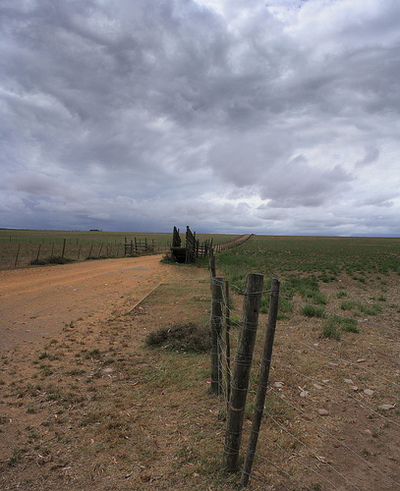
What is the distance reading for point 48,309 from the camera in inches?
355

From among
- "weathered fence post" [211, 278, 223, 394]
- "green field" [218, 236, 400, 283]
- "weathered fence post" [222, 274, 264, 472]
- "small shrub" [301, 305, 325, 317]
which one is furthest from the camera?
"green field" [218, 236, 400, 283]

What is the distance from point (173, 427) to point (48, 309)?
23.0 feet

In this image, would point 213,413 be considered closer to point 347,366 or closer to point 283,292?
point 347,366

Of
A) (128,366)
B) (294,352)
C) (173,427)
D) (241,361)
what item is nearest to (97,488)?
(173,427)

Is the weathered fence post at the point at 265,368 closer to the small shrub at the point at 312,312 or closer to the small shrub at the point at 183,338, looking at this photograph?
the small shrub at the point at 183,338

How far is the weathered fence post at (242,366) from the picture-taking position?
8.49 ft

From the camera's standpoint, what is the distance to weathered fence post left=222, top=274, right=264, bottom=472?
259 centimetres

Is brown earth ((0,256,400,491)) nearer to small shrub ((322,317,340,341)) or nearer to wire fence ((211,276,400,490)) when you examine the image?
wire fence ((211,276,400,490))

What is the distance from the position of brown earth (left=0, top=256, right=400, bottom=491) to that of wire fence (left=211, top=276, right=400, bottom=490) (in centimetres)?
2

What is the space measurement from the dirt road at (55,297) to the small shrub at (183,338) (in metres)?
2.70

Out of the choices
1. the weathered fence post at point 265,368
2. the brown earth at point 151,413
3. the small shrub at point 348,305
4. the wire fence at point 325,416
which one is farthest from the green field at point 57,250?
the weathered fence post at point 265,368

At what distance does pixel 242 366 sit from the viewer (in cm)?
268

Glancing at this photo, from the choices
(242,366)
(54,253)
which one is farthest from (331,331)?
(54,253)

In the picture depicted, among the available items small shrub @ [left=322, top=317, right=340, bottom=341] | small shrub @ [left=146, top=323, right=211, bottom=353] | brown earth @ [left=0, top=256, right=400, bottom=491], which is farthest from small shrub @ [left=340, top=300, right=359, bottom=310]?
→ small shrub @ [left=146, top=323, right=211, bottom=353]
